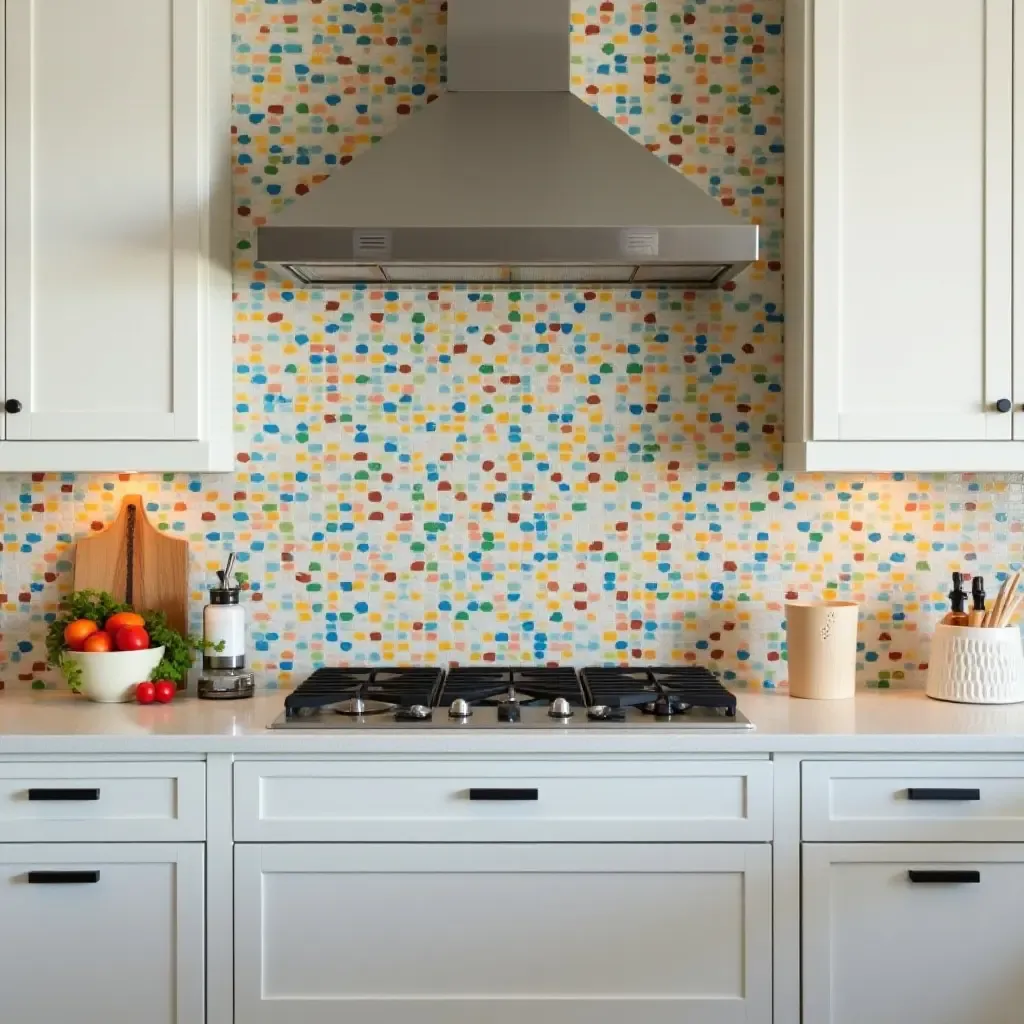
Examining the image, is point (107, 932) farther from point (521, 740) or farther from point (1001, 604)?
point (1001, 604)

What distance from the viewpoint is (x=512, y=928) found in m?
2.22

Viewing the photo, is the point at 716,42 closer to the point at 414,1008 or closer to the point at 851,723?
the point at 851,723

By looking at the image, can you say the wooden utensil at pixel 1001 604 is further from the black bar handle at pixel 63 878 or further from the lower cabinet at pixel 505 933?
the black bar handle at pixel 63 878

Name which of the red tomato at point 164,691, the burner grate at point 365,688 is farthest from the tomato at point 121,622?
the burner grate at point 365,688

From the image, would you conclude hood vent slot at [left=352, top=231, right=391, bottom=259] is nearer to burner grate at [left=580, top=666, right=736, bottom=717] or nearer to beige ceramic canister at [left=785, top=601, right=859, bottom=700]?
burner grate at [left=580, top=666, right=736, bottom=717]

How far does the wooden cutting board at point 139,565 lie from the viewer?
2.76 meters

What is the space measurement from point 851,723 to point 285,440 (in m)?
1.44

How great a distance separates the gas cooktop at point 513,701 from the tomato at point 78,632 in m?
0.49

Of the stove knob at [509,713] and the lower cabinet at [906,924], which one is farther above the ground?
the stove knob at [509,713]

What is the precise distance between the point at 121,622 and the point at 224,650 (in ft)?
0.76

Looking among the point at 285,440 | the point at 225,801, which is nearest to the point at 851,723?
the point at 225,801

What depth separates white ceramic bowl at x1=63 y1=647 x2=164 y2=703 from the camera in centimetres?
252

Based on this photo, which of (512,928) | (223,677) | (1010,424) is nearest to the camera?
(512,928)

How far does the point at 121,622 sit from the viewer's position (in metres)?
2.56
